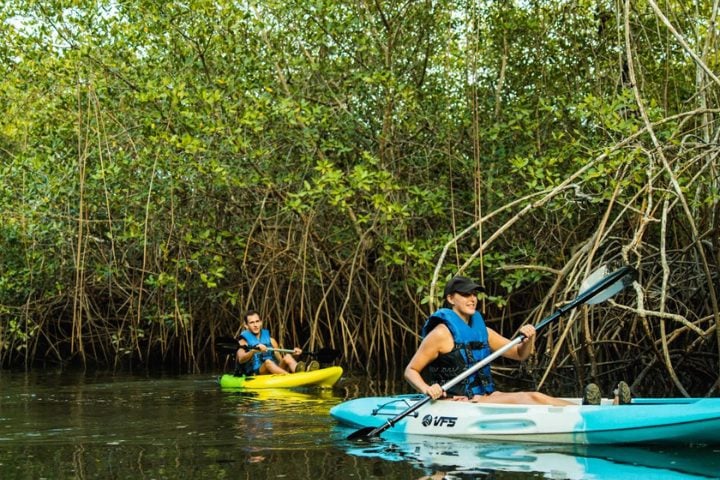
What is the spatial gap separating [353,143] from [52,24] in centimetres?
314

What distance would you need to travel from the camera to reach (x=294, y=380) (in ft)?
31.0

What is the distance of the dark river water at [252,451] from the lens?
5.17 m

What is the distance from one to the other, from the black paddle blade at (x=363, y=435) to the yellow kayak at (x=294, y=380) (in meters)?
3.11

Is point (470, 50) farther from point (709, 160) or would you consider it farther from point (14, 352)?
point (14, 352)

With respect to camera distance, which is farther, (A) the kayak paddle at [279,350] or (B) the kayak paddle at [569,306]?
(A) the kayak paddle at [279,350]

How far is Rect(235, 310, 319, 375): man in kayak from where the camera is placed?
9.76 metres

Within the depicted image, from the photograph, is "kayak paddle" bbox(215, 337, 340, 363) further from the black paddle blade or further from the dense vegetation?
the black paddle blade

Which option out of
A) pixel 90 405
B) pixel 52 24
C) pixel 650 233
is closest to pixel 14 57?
pixel 52 24

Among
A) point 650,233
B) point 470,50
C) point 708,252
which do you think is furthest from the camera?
point 470,50

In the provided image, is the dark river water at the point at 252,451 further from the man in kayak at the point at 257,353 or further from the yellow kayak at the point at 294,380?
the man in kayak at the point at 257,353

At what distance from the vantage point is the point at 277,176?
427 inches

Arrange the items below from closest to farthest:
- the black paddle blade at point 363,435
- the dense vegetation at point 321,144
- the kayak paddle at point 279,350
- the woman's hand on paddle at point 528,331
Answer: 1. the woman's hand on paddle at point 528,331
2. the black paddle blade at point 363,435
3. the kayak paddle at point 279,350
4. the dense vegetation at point 321,144

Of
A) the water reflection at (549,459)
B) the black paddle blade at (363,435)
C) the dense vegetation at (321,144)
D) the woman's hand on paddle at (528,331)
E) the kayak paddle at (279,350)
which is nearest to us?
the water reflection at (549,459)

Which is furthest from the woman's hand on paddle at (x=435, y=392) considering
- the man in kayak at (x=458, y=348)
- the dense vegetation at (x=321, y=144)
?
the dense vegetation at (x=321, y=144)
